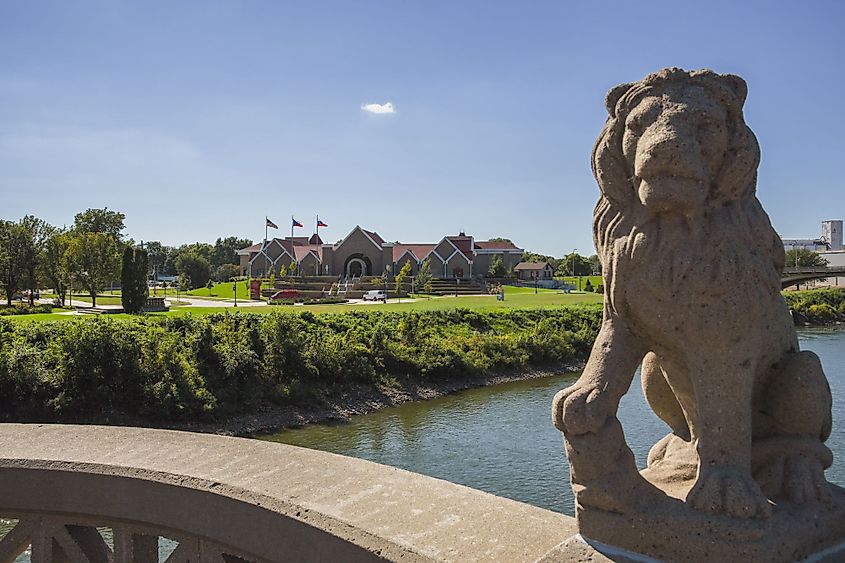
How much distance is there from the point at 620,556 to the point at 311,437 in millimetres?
13997

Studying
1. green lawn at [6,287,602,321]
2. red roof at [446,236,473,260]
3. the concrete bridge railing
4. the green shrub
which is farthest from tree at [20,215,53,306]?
the green shrub

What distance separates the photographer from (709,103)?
2.08 m

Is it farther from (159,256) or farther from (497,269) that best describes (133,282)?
(159,256)

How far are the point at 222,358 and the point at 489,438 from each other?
7658mm

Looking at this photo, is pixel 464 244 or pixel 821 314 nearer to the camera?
pixel 821 314

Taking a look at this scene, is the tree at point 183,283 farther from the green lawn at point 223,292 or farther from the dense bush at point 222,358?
the dense bush at point 222,358

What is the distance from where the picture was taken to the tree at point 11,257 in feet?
113

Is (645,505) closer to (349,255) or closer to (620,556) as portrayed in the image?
(620,556)

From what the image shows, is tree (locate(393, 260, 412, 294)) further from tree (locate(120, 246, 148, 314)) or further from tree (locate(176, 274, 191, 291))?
tree (locate(176, 274, 191, 291))

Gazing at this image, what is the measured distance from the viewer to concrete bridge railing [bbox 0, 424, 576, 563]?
7.84ft

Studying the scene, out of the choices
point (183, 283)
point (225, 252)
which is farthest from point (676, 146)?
point (225, 252)

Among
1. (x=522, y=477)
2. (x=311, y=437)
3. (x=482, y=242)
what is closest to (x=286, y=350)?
(x=311, y=437)

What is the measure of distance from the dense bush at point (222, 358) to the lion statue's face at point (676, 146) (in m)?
15.4

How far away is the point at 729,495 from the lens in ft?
6.33
